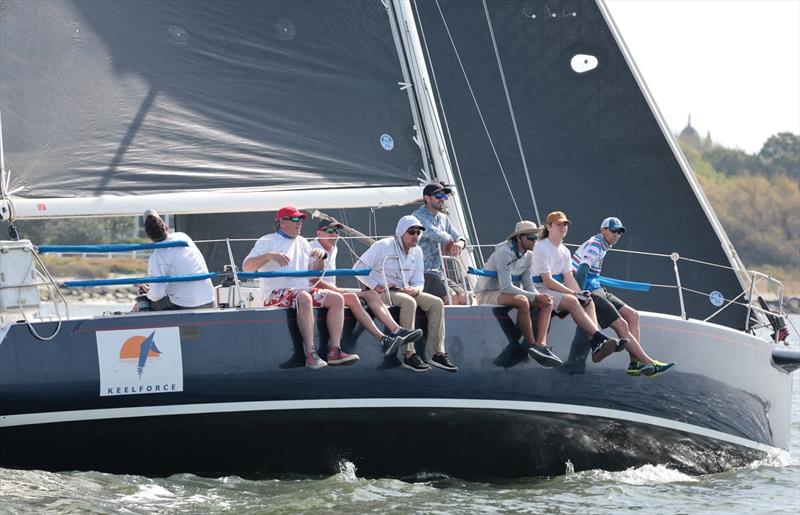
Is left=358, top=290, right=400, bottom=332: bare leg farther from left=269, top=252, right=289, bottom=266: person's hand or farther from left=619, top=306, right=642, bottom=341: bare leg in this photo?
left=619, top=306, right=642, bottom=341: bare leg

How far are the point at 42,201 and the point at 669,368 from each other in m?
4.59

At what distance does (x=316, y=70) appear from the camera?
1080 cm

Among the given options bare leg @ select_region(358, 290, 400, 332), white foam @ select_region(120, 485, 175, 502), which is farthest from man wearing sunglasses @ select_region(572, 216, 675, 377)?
white foam @ select_region(120, 485, 175, 502)

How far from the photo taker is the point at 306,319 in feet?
28.7

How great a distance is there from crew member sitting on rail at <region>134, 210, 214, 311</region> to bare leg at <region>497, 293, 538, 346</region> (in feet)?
6.40

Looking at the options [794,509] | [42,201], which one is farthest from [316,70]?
[794,509]

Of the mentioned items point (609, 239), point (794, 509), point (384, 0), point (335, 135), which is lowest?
point (794, 509)

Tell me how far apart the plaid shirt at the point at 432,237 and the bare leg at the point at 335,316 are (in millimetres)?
968

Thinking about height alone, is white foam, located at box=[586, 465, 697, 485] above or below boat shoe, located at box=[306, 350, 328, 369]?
below

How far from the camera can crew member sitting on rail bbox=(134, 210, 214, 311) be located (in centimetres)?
899

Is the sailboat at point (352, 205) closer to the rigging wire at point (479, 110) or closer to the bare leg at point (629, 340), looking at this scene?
the rigging wire at point (479, 110)

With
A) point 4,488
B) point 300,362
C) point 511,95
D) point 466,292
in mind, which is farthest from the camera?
point 511,95

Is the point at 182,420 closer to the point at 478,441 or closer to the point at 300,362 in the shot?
the point at 300,362

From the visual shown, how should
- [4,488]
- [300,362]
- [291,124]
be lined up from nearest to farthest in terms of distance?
[4,488] → [300,362] → [291,124]
